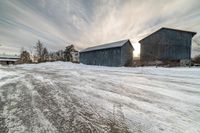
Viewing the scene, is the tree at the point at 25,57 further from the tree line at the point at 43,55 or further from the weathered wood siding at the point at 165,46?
the weathered wood siding at the point at 165,46

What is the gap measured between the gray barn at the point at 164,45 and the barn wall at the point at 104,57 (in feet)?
17.0

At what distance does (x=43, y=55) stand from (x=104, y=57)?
1450 inches

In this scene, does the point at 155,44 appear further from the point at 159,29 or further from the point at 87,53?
the point at 87,53

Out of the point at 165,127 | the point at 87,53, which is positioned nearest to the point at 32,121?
the point at 165,127

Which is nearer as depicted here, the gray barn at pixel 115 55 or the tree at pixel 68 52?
the gray barn at pixel 115 55

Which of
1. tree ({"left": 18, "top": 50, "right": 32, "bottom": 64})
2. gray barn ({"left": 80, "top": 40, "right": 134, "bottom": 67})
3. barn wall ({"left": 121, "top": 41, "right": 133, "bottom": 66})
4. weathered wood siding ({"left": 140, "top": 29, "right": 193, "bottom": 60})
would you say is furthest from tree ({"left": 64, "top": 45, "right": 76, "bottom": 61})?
weathered wood siding ({"left": 140, "top": 29, "right": 193, "bottom": 60})

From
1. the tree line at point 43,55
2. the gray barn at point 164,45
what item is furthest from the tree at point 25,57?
the gray barn at point 164,45

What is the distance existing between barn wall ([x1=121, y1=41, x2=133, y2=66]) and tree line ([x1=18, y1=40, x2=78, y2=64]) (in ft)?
109

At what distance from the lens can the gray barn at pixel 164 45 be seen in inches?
879

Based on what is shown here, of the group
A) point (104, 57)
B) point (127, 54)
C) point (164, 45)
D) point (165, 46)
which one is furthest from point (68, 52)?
point (165, 46)

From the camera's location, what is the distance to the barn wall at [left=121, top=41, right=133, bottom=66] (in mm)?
21981

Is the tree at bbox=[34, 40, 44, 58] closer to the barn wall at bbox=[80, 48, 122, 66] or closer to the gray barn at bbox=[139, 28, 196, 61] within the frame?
the barn wall at bbox=[80, 48, 122, 66]

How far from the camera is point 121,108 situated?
9.02ft

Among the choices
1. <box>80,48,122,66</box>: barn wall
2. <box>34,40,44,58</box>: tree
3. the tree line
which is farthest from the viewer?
the tree line
